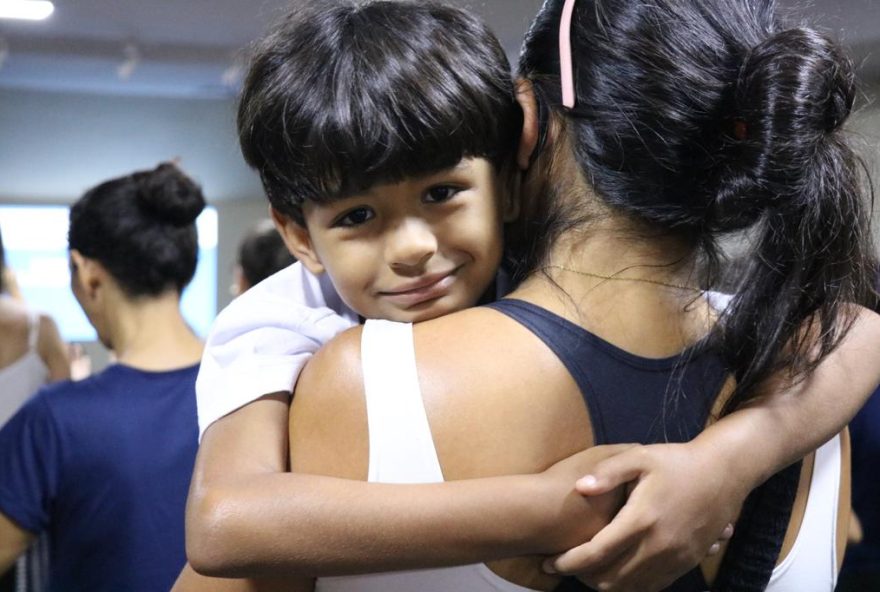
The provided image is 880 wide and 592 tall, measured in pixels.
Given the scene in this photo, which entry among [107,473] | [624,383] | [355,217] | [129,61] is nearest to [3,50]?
[129,61]

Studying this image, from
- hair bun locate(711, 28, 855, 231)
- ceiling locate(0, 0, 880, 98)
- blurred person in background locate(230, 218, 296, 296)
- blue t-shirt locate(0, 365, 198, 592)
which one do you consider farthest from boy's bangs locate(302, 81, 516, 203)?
ceiling locate(0, 0, 880, 98)

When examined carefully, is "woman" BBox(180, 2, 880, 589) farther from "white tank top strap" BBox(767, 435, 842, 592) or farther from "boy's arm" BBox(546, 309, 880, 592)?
"white tank top strap" BBox(767, 435, 842, 592)

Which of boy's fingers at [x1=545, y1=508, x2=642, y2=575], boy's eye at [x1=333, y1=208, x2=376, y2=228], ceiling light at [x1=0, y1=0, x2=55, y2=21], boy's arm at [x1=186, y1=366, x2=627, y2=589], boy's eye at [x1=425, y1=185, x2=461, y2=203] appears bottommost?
boy's fingers at [x1=545, y1=508, x2=642, y2=575]

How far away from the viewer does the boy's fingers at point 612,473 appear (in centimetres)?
79

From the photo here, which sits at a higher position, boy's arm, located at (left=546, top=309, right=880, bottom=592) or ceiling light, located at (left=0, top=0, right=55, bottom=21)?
ceiling light, located at (left=0, top=0, right=55, bottom=21)

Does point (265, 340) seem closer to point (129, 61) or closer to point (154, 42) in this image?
point (154, 42)

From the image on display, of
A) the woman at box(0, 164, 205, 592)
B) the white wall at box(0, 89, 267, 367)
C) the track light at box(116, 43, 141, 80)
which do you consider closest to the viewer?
the woman at box(0, 164, 205, 592)

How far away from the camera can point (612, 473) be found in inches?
31.2

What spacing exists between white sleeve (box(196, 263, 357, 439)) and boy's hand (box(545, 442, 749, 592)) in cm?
28

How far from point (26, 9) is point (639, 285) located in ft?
18.0

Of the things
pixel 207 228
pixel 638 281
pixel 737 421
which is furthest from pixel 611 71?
pixel 207 228

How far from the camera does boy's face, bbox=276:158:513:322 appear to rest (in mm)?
974

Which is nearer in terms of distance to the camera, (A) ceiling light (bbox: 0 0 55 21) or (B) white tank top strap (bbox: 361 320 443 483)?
(B) white tank top strap (bbox: 361 320 443 483)

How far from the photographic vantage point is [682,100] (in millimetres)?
876
